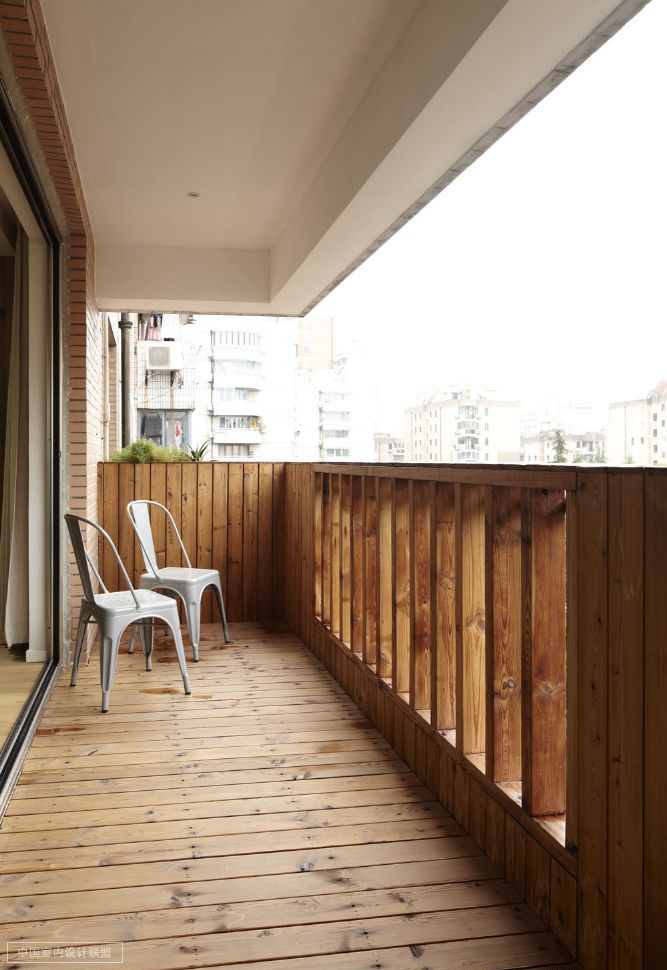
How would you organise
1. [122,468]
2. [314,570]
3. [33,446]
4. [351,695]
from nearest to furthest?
[351,695] < [33,446] < [314,570] < [122,468]

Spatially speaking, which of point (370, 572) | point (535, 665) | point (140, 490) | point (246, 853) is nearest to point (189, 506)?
point (140, 490)

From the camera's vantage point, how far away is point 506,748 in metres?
2.29

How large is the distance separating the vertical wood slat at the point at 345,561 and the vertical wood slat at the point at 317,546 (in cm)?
53

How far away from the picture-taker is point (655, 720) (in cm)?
151

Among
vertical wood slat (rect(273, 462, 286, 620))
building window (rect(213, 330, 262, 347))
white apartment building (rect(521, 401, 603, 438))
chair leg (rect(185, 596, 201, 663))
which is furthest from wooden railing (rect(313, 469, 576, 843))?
building window (rect(213, 330, 262, 347))

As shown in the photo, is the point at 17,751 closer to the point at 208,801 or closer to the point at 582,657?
the point at 208,801

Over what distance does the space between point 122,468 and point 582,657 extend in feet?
14.6

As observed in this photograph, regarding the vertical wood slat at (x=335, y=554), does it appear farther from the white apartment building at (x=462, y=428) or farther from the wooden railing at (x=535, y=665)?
the white apartment building at (x=462, y=428)

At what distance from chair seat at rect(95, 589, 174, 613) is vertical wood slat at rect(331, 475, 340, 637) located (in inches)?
36.2

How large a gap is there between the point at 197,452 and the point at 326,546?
186cm

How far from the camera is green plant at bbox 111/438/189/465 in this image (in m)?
5.79

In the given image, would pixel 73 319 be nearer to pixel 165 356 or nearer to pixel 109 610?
pixel 109 610

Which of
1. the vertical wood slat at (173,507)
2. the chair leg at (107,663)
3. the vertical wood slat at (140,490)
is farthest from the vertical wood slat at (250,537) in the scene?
the chair leg at (107,663)

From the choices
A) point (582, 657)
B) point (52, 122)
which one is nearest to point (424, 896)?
point (582, 657)
